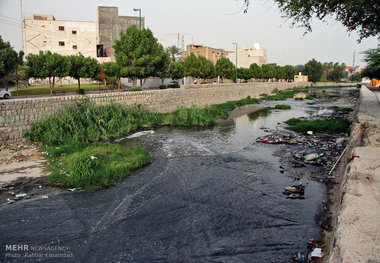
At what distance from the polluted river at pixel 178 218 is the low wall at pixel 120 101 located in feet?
20.0

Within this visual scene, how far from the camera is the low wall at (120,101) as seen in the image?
37.8 feet

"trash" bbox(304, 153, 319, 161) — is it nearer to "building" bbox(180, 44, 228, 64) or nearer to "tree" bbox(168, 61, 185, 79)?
"tree" bbox(168, 61, 185, 79)

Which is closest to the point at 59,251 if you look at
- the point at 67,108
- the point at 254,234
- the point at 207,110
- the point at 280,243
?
the point at 254,234

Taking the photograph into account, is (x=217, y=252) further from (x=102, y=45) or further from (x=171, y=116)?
(x=102, y=45)

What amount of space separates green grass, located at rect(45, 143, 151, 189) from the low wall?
2.31m

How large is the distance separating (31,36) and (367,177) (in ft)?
188

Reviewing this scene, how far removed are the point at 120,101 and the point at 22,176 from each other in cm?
990

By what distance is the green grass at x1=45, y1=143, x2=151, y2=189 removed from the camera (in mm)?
7805

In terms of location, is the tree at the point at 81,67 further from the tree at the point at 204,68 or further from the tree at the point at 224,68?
the tree at the point at 224,68

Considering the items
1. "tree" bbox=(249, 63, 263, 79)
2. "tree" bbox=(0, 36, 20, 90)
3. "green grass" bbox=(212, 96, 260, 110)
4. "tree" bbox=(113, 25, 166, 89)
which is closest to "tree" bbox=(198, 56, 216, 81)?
"green grass" bbox=(212, 96, 260, 110)

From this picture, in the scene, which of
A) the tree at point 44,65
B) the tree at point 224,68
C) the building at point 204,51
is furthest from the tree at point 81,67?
the building at point 204,51

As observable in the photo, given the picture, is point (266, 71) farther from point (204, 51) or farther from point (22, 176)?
point (22, 176)

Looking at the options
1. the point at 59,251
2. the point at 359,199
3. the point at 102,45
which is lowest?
the point at 59,251

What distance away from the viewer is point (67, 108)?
13.5 meters
